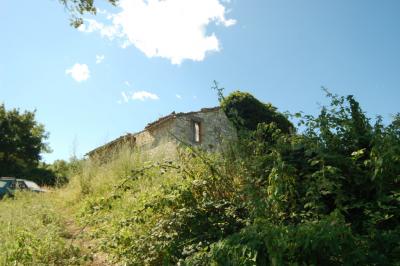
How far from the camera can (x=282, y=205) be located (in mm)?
3715

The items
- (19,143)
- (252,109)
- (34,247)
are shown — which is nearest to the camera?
(34,247)

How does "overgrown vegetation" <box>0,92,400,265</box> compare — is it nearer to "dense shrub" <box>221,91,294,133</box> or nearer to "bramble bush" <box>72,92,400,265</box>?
"bramble bush" <box>72,92,400,265</box>

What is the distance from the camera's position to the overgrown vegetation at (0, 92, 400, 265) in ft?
9.50

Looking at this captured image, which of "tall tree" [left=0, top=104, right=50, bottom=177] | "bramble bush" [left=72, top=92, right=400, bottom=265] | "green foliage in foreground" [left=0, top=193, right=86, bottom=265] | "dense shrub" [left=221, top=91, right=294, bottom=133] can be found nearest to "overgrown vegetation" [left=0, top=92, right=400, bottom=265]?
"bramble bush" [left=72, top=92, right=400, bottom=265]

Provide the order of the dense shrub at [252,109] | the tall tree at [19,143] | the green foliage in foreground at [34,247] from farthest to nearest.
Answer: the tall tree at [19,143] < the dense shrub at [252,109] < the green foliage in foreground at [34,247]

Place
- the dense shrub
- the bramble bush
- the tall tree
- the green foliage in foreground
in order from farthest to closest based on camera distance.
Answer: the tall tree < the dense shrub < the green foliage in foreground < the bramble bush

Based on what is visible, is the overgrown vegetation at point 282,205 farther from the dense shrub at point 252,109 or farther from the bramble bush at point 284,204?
the dense shrub at point 252,109

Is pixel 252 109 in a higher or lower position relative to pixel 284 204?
higher

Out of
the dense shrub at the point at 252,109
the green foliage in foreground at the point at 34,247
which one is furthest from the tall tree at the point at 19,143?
the green foliage in foreground at the point at 34,247

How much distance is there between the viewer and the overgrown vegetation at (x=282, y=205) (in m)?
2.89

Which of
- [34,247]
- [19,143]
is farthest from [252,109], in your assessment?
[19,143]

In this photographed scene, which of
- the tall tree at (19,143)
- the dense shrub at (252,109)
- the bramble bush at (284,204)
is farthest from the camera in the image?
the tall tree at (19,143)

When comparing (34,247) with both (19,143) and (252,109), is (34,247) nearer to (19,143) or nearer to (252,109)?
(252,109)

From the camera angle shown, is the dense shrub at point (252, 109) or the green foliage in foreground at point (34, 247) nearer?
the green foliage in foreground at point (34, 247)
